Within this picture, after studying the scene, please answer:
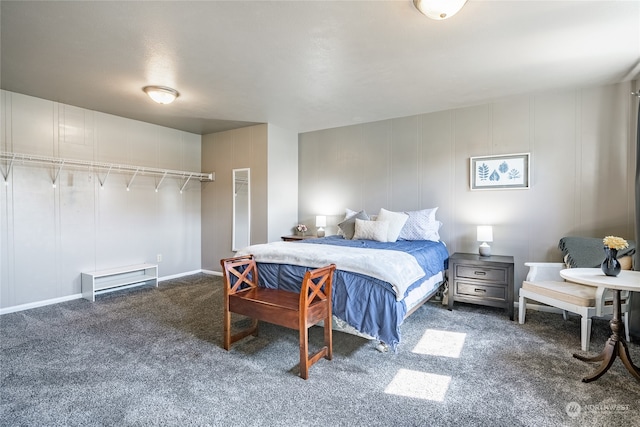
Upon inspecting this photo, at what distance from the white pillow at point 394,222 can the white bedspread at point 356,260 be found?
85 cm

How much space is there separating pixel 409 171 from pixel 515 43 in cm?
217

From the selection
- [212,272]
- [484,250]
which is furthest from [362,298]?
[212,272]

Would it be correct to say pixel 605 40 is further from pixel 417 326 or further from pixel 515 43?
pixel 417 326

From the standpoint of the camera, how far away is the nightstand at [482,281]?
3.46 meters

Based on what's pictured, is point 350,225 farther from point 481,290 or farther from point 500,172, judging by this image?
point 500,172

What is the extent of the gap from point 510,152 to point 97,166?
17.9ft

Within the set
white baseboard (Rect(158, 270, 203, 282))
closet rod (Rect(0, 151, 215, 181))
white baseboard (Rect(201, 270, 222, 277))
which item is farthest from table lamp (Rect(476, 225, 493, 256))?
white baseboard (Rect(158, 270, 203, 282))

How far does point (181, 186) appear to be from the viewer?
18.4ft

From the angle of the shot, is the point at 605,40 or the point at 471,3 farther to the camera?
the point at 605,40

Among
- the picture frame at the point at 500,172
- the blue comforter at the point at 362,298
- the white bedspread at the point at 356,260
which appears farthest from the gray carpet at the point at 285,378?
the picture frame at the point at 500,172

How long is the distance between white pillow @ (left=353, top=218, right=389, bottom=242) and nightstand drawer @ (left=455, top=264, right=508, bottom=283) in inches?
36.1

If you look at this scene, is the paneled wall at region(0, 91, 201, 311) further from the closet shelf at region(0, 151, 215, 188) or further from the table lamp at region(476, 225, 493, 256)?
the table lamp at region(476, 225, 493, 256)

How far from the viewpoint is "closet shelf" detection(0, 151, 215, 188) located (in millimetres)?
3701

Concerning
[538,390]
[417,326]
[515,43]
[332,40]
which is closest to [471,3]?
[515,43]
